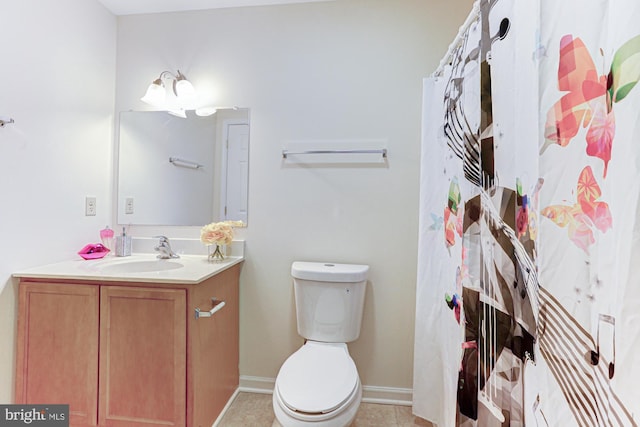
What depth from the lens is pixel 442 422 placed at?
4.30 ft

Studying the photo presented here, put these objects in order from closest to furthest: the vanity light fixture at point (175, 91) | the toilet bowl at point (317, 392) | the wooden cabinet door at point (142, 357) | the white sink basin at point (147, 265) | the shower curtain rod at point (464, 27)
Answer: the shower curtain rod at point (464, 27) → the toilet bowl at point (317, 392) → the wooden cabinet door at point (142, 357) → the white sink basin at point (147, 265) → the vanity light fixture at point (175, 91)

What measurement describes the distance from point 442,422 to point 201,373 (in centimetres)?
112

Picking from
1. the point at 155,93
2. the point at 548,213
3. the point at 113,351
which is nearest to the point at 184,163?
the point at 155,93

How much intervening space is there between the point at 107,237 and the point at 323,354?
149 centimetres

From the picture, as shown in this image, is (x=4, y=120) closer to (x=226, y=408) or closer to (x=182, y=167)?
(x=182, y=167)

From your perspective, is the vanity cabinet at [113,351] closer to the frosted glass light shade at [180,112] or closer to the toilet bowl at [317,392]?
the toilet bowl at [317,392]

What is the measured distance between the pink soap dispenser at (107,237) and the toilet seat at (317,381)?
1.35 m

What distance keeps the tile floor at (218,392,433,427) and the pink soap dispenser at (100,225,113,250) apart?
1.23 m

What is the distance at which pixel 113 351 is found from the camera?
129 cm

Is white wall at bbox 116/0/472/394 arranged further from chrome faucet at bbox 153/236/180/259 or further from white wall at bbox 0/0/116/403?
white wall at bbox 0/0/116/403

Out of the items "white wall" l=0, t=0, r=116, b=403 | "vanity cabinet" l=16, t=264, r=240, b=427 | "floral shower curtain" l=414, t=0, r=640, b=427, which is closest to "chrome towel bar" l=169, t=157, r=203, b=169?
"white wall" l=0, t=0, r=116, b=403

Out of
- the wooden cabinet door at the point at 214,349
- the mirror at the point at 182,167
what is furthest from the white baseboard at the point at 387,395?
the mirror at the point at 182,167

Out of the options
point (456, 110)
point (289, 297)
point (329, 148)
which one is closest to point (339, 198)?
point (329, 148)

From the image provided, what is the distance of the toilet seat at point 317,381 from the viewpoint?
1103 mm
